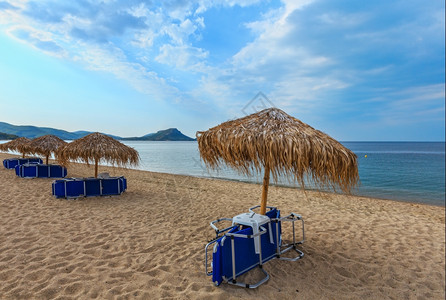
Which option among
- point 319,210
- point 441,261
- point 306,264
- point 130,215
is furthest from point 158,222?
point 441,261

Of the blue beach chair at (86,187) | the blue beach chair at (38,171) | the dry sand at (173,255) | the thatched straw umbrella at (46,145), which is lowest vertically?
the dry sand at (173,255)

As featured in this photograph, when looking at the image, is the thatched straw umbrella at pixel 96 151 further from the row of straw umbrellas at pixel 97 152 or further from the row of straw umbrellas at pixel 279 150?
the row of straw umbrellas at pixel 279 150

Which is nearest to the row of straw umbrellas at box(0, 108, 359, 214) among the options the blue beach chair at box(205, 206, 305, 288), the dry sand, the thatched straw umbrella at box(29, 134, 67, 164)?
the blue beach chair at box(205, 206, 305, 288)

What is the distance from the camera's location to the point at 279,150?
340 cm

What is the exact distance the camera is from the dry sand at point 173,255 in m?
3.16

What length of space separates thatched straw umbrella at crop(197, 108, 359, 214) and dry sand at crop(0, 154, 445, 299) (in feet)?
4.49

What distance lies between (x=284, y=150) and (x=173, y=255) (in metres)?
2.53

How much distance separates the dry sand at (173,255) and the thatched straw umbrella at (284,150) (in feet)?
4.49

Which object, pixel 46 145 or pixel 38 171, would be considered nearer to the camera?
pixel 38 171

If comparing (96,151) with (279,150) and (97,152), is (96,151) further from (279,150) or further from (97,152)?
(279,150)

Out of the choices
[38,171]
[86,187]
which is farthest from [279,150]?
[38,171]

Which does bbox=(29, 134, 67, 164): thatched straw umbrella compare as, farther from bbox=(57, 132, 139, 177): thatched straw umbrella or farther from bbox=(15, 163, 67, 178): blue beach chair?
bbox=(57, 132, 139, 177): thatched straw umbrella

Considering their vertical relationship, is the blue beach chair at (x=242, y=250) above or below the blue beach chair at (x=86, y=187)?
below

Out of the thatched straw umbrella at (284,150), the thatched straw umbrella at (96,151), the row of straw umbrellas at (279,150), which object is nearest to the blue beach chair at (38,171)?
the thatched straw umbrella at (96,151)
